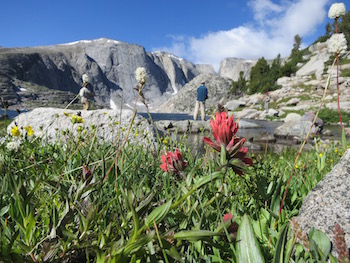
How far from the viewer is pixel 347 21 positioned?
42.8 meters

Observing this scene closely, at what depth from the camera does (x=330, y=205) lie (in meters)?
1.04

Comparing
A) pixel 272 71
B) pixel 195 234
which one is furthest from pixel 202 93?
pixel 272 71

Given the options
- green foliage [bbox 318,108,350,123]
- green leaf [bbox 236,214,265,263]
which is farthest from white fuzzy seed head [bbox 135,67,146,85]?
green foliage [bbox 318,108,350,123]

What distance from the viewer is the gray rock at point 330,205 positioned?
984mm

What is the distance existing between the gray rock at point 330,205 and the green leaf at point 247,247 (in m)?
0.33

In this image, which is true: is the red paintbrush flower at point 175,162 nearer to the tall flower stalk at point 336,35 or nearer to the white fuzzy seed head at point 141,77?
the white fuzzy seed head at point 141,77

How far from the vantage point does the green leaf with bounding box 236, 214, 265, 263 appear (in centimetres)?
80

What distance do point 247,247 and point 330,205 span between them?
457 mm

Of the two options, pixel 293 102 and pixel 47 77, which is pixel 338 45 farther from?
pixel 47 77

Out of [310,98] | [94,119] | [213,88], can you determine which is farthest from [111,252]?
[213,88]

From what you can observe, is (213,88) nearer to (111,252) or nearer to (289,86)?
(289,86)

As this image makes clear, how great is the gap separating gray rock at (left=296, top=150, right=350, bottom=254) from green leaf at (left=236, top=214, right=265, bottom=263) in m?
0.33

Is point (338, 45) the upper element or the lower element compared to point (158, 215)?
upper

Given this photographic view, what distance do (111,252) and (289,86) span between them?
1707 inches
